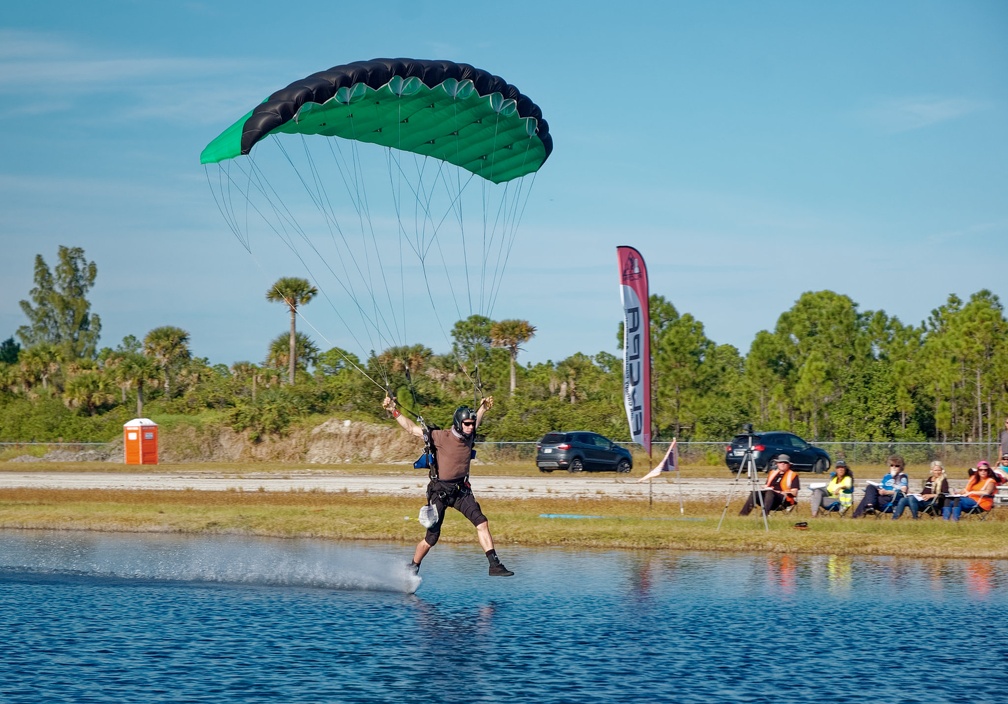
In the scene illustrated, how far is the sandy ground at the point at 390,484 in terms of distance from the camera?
3234 centimetres

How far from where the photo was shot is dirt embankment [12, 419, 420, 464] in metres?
59.4

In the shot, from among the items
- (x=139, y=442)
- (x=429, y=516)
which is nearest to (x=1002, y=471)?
(x=429, y=516)

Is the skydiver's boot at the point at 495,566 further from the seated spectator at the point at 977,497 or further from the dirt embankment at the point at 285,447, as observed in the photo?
the dirt embankment at the point at 285,447

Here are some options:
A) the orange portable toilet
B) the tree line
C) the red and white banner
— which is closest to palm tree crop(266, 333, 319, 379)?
the tree line

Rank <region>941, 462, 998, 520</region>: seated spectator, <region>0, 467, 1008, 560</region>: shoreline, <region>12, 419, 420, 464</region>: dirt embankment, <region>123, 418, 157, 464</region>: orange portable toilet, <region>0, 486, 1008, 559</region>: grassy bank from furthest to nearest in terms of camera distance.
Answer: <region>12, 419, 420, 464</region>: dirt embankment → <region>123, 418, 157, 464</region>: orange portable toilet → <region>941, 462, 998, 520</region>: seated spectator → <region>0, 467, 1008, 560</region>: shoreline → <region>0, 486, 1008, 559</region>: grassy bank

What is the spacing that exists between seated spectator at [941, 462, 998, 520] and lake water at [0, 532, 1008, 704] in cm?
560

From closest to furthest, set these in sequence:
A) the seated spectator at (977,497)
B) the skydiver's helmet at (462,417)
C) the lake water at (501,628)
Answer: the lake water at (501,628) → the skydiver's helmet at (462,417) → the seated spectator at (977,497)

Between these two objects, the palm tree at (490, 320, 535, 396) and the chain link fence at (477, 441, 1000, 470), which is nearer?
the chain link fence at (477, 441, 1000, 470)

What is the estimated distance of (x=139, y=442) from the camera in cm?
5553

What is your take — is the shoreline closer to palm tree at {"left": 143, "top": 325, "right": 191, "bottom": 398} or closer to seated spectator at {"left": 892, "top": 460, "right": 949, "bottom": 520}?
seated spectator at {"left": 892, "top": 460, "right": 949, "bottom": 520}

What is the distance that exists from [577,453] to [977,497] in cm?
2194

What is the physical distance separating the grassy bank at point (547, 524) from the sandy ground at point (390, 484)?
3064mm

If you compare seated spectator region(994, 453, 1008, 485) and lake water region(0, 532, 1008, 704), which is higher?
seated spectator region(994, 453, 1008, 485)

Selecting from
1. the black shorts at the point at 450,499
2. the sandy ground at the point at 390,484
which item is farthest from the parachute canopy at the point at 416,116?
the sandy ground at the point at 390,484
